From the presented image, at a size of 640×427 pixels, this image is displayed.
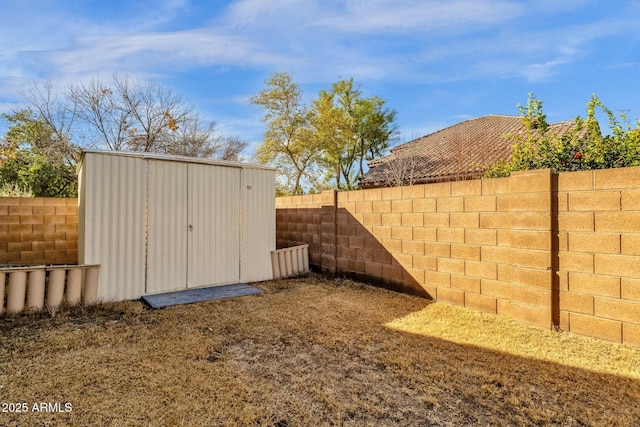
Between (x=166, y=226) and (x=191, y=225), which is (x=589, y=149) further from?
(x=166, y=226)

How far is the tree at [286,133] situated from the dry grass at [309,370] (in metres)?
16.2

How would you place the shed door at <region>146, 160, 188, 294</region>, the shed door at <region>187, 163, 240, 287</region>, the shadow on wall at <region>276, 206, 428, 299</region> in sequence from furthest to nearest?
1. the shed door at <region>187, 163, 240, 287</region>
2. the shadow on wall at <region>276, 206, 428, 299</region>
3. the shed door at <region>146, 160, 188, 294</region>

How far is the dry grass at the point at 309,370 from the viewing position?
205cm

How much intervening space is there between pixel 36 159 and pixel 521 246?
14.4 metres

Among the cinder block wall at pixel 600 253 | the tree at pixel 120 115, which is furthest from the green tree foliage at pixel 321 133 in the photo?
the cinder block wall at pixel 600 253

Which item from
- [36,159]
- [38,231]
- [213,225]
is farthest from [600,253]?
[36,159]

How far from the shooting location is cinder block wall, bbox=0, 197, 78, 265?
581 centimetres

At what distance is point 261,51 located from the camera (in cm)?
956

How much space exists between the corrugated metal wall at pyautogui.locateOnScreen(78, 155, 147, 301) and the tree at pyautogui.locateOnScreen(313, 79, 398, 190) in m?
16.0

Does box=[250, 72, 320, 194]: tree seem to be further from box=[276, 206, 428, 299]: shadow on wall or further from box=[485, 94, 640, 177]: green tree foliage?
box=[485, 94, 640, 177]: green tree foliage

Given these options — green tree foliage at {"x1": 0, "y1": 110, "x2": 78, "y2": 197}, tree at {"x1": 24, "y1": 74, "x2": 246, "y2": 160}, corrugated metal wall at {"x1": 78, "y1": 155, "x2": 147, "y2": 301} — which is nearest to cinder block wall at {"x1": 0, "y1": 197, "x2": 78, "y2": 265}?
corrugated metal wall at {"x1": 78, "y1": 155, "x2": 147, "y2": 301}

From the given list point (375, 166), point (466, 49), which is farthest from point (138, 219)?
point (375, 166)

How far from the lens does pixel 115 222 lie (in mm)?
4602

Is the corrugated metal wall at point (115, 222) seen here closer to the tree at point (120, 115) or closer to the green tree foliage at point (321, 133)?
the tree at point (120, 115)
